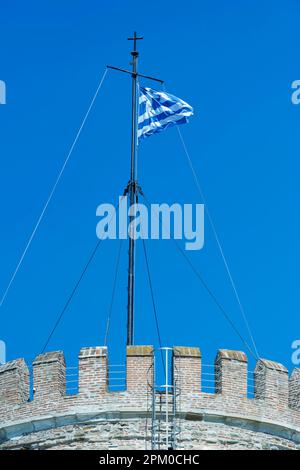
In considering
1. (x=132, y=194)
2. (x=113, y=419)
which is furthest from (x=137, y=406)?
(x=132, y=194)

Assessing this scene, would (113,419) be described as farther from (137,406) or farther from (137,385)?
(137,385)

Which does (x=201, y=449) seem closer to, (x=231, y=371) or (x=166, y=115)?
(x=231, y=371)

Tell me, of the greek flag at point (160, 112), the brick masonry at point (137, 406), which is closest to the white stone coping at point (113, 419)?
the brick masonry at point (137, 406)

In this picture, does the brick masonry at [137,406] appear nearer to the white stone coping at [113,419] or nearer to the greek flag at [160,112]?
the white stone coping at [113,419]

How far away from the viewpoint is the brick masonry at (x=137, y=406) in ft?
211

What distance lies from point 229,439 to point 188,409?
3.40 ft

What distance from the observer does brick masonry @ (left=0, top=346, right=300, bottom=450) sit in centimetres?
6444

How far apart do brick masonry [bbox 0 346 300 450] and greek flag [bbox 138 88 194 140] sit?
8.17m

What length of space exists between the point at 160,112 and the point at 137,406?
993cm

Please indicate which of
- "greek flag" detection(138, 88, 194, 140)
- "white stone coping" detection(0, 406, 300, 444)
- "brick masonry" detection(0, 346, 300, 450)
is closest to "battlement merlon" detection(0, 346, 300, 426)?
"brick masonry" detection(0, 346, 300, 450)

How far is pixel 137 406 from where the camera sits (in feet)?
212

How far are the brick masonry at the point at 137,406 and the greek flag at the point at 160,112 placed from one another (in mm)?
8169

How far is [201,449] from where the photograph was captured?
6400 cm

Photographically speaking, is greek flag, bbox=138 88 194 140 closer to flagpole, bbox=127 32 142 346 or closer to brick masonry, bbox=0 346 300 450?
flagpole, bbox=127 32 142 346
